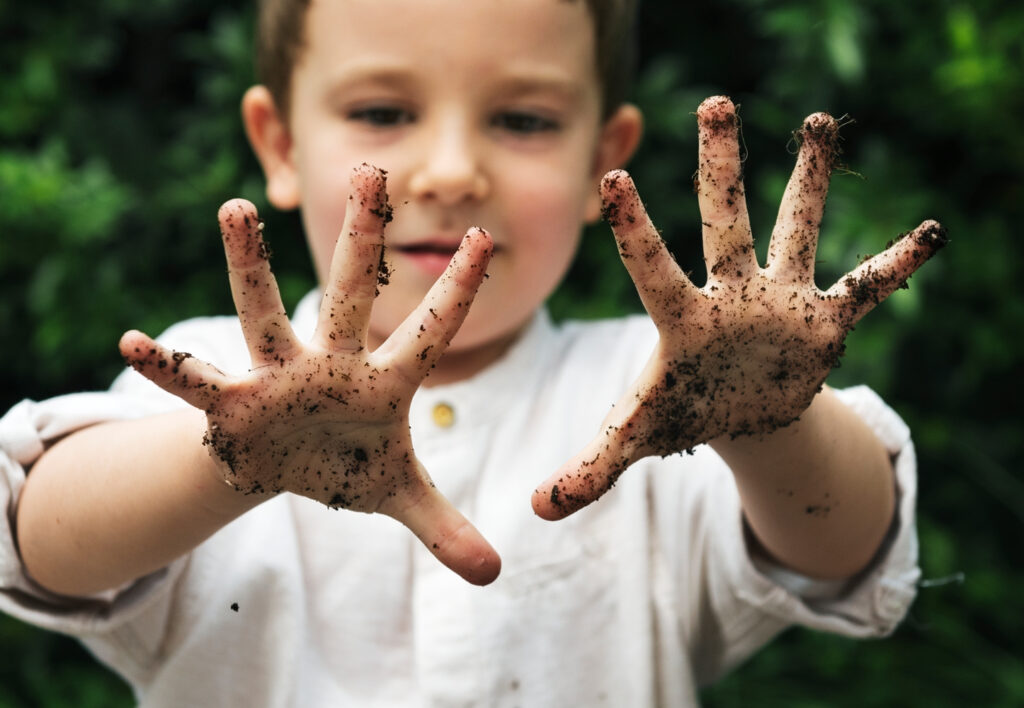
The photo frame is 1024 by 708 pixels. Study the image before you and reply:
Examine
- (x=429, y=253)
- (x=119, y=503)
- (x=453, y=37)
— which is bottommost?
(x=119, y=503)

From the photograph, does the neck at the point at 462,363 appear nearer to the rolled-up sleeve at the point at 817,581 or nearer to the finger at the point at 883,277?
the rolled-up sleeve at the point at 817,581

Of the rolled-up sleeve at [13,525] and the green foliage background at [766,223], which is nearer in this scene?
the rolled-up sleeve at [13,525]

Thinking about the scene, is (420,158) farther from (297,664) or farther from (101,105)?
(101,105)

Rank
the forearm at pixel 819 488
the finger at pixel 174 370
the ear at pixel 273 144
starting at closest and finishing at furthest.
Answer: the finger at pixel 174 370
the forearm at pixel 819 488
the ear at pixel 273 144

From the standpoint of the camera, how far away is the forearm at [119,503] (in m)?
1.03

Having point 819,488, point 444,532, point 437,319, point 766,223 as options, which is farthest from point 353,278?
point 766,223

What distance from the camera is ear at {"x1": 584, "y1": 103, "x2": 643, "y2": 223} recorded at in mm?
1590

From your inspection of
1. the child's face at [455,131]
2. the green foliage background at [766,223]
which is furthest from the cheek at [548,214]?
the green foliage background at [766,223]

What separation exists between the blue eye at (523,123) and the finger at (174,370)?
608 mm

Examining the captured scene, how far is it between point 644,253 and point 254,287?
0.35 metres

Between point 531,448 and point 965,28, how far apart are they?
1111 millimetres

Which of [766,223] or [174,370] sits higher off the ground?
[766,223]

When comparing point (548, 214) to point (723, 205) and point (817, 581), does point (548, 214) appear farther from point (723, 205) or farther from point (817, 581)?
point (817, 581)

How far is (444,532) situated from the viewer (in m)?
0.95
